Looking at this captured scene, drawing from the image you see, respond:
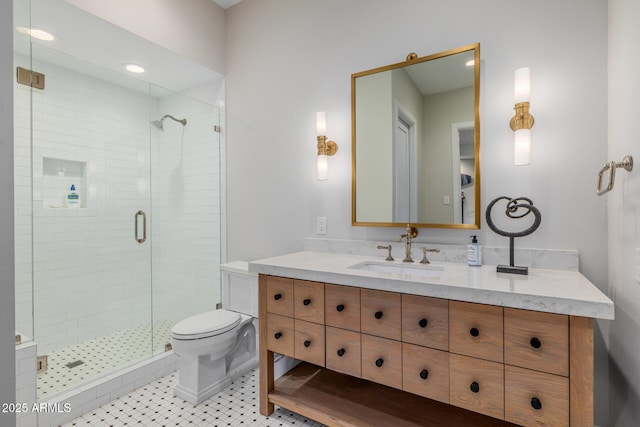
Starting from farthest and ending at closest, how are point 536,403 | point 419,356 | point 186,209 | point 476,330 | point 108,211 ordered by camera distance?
1. point 186,209
2. point 108,211
3. point 419,356
4. point 476,330
5. point 536,403

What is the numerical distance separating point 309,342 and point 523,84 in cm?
166

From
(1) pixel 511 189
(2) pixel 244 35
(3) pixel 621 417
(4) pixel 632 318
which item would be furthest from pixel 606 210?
(2) pixel 244 35

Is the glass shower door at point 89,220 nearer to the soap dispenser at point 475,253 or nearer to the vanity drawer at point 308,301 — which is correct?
the vanity drawer at point 308,301

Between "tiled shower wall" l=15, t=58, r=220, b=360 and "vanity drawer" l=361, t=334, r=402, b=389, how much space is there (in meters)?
1.70

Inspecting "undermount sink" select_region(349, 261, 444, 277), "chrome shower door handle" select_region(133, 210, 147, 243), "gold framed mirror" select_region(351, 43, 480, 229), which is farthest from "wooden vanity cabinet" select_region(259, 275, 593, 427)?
"chrome shower door handle" select_region(133, 210, 147, 243)

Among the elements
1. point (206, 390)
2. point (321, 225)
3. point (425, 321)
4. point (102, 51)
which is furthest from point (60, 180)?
point (425, 321)

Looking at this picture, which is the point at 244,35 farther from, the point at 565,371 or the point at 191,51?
the point at 565,371

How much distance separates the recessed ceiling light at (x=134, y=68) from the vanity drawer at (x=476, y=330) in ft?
9.29

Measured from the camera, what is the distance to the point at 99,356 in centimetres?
222

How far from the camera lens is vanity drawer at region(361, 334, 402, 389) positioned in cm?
135

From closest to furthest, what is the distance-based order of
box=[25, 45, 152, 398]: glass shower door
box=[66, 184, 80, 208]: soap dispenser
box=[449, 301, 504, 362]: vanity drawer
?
box=[449, 301, 504, 362]: vanity drawer
box=[25, 45, 152, 398]: glass shower door
box=[66, 184, 80, 208]: soap dispenser

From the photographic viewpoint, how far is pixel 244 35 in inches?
102

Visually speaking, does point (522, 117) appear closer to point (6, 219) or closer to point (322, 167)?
point (322, 167)

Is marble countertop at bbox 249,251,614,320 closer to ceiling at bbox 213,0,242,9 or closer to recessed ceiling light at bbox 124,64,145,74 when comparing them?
recessed ceiling light at bbox 124,64,145,74
